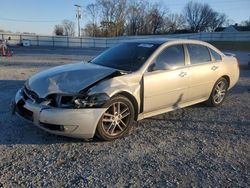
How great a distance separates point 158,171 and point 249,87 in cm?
653

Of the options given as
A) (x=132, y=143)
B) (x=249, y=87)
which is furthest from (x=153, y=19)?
(x=132, y=143)

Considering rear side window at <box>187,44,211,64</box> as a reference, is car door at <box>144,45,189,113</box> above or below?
below

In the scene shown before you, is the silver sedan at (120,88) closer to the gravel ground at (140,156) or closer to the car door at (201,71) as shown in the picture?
the car door at (201,71)

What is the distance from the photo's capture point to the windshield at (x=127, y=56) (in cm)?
529

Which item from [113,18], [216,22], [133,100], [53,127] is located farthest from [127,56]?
[216,22]

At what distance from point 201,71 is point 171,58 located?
847 mm

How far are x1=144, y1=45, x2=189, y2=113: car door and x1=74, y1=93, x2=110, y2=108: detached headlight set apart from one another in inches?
33.9

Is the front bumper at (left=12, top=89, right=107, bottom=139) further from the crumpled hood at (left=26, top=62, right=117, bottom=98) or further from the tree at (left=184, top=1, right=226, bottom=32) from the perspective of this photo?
the tree at (left=184, top=1, right=226, bottom=32)

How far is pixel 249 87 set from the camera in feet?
30.3

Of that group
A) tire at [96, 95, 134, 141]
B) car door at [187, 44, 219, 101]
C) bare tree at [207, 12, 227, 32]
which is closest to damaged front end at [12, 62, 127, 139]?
tire at [96, 95, 134, 141]

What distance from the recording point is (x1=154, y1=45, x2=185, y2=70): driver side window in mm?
5354

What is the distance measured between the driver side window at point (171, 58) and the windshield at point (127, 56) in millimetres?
199

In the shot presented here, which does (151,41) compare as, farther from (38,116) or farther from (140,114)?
(38,116)

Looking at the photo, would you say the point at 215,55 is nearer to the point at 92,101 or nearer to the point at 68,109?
the point at 92,101
